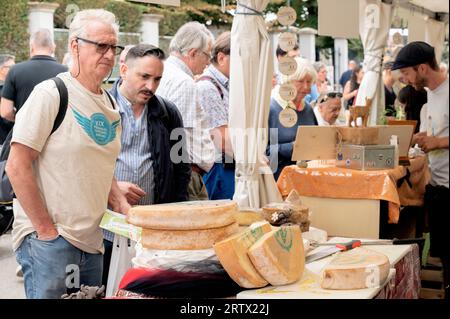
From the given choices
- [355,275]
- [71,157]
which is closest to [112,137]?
[71,157]

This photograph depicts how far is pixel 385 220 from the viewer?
3699mm

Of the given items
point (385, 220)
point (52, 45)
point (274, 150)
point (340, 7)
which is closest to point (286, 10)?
point (340, 7)

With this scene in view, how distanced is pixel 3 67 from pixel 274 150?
235 cm

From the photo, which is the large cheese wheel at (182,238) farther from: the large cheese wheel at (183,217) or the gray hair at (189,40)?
the gray hair at (189,40)

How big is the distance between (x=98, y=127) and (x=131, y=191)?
0.39 metres

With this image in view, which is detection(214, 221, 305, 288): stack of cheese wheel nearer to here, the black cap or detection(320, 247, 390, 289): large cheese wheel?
detection(320, 247, 390, 289): large cheese wheel

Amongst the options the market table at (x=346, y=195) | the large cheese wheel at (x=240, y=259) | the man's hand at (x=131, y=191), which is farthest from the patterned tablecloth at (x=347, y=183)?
the large cheese wheel at (x=240, y=259)

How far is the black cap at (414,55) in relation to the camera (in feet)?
12.2

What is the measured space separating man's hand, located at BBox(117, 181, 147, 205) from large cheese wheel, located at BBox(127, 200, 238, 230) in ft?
2.24

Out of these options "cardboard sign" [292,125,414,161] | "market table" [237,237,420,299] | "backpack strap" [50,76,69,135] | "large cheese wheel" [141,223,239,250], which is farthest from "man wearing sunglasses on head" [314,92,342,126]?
"large cheese wheel" [141,223,239,250]

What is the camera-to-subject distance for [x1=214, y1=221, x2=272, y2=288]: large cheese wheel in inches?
66.5

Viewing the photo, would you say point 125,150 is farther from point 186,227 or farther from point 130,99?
point 186,227

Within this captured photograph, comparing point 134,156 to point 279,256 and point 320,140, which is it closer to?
point 279,256
